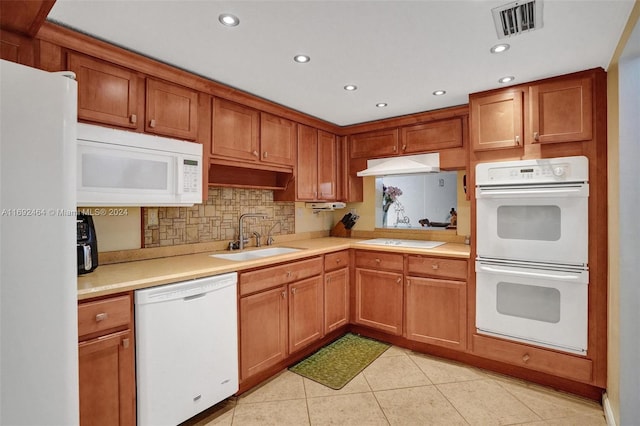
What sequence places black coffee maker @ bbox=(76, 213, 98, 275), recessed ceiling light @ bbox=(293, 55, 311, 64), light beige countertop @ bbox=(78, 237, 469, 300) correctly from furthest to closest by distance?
1. recessed ceiling light @ bbox=(293, 55, 311, 64)
2. black coffee maker @ bbox=(76, 213, 98, 275)
3. light beige countertop @ bbox=(78, 237, 469, 300)

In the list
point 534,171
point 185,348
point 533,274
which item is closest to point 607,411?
point 533,274

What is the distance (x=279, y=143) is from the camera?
3072mm

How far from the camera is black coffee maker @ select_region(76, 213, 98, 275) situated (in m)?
1.80

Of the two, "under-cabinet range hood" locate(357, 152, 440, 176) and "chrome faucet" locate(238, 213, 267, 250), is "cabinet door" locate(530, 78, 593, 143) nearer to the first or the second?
"under-cabinet range hood" locate(357, 152, 440, 176)

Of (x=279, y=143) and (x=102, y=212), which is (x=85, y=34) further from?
(x=279, y=143)

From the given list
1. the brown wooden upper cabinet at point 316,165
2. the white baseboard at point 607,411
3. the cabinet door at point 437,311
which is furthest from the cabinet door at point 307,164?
the white baseboard at point 607,411

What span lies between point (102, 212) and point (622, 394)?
329 cm

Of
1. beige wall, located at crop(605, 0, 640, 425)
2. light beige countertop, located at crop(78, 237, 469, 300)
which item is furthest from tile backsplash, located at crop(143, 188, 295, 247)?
beige wall, located at crop(605, 0, 640, 425)

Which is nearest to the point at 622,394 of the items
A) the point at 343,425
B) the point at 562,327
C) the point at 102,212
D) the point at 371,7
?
the point at 562,327

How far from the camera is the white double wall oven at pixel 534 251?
2273mm

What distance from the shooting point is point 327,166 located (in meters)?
3.71

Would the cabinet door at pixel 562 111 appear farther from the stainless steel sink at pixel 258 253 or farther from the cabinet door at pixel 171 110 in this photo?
the cabinet door at pixel 171 110

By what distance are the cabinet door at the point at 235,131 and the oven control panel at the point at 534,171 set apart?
6.18 ft

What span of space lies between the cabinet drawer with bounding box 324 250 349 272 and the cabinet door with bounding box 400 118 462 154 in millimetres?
1238
